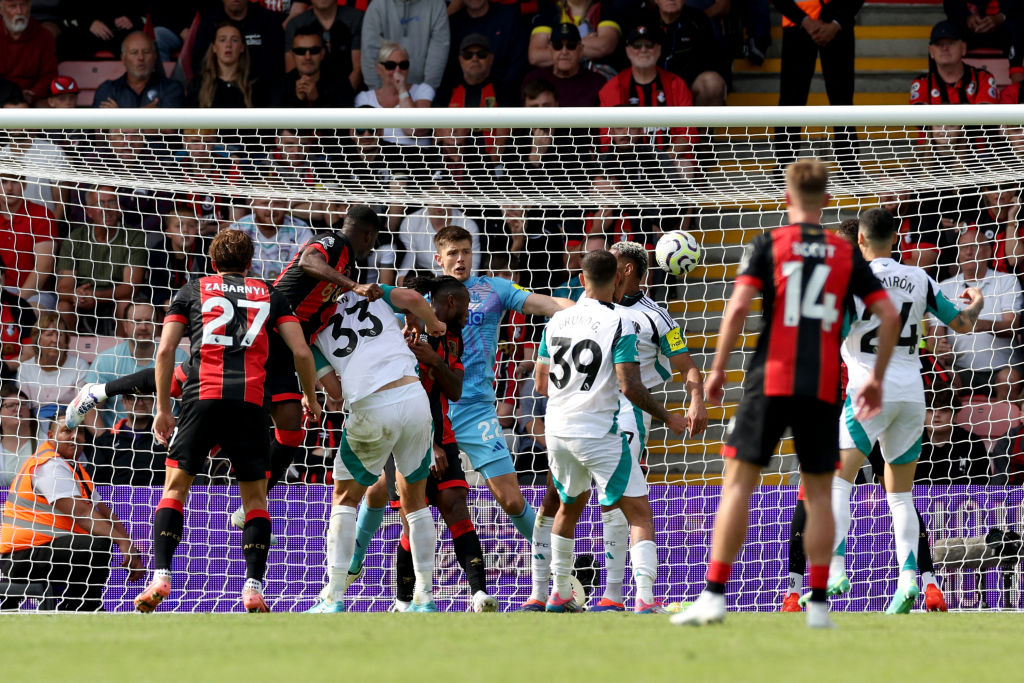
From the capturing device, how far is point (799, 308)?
5.04 m

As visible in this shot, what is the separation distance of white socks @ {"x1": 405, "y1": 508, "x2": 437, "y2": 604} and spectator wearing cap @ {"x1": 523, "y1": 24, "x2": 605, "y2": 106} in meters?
5.57

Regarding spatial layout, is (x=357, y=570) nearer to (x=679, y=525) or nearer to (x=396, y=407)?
(x=396, y=407)

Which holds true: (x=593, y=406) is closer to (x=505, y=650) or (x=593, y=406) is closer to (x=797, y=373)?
(x=797, y=373)

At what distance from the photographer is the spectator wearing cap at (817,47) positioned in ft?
38.6

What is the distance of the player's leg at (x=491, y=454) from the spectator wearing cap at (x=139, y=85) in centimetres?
565

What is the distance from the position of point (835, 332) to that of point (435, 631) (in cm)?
198

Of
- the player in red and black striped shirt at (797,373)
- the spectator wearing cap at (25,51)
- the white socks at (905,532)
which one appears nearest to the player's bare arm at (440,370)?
the white socks at (905,532)

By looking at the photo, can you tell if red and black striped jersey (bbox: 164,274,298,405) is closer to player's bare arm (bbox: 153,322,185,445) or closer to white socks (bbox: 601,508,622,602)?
player's bare arm (bbox: 153,322,185,445)

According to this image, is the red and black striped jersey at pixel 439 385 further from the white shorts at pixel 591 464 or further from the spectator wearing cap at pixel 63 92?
the spectator wearing cap at pixel 63 92

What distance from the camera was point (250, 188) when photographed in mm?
9516

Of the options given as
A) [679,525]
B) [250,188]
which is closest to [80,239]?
[250,188]

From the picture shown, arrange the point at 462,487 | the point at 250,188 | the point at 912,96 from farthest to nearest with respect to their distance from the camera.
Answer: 1. the point at 912,96
2. the point at 250,188
3. the point at 462,487

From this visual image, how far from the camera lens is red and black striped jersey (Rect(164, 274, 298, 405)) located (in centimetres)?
650

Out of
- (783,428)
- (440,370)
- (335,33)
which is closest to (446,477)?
(440,370)
